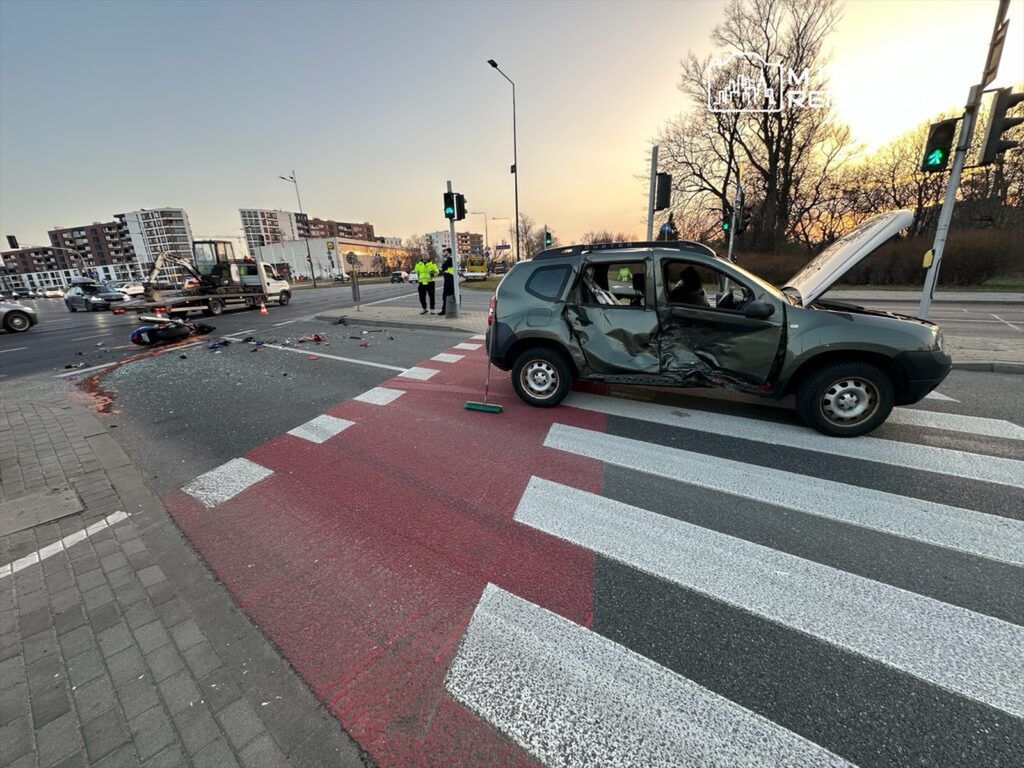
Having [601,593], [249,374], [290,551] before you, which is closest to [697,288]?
[601,593]

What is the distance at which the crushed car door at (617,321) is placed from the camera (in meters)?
4.89

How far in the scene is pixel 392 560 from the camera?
9.05 feet

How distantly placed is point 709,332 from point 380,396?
4590 mm

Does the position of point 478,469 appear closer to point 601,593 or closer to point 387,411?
point 601,593

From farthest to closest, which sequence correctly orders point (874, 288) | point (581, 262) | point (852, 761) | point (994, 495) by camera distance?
point (874, 288) → point (581, 262) → point (994, 495) → point (852, 761)

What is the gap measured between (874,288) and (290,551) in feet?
93.8

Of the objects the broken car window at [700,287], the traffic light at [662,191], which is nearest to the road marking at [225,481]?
the broken car window at [700,287]

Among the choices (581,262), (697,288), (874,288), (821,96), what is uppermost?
(821,96)

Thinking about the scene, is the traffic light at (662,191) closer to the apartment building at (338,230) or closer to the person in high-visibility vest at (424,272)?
the person in high-visibility vest at (424,272)

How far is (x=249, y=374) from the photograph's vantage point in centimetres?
778

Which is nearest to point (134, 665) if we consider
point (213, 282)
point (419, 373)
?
point (419, 373)

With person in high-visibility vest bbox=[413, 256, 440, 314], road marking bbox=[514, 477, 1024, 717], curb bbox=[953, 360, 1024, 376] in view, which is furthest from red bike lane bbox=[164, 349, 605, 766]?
person in high-visibility vest bbox=[413, 256, 440, 314]

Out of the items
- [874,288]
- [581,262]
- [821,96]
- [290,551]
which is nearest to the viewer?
[290,551]

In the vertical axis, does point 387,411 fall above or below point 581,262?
below
